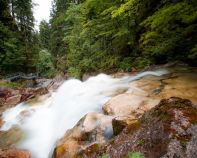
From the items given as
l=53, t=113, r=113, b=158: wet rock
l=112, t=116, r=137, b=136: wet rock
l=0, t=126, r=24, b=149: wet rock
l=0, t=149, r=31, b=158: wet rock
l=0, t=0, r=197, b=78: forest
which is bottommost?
Answer: l=0, t=126, r=24, b=149: wet rock

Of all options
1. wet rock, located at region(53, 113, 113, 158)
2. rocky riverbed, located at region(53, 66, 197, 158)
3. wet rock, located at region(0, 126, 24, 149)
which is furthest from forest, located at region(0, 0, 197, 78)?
wet rock, located at region(0, 126, 24, 149)

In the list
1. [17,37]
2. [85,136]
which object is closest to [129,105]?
[85,136]

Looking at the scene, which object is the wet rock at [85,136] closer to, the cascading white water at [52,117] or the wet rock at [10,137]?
the cascading white water at [52,117]

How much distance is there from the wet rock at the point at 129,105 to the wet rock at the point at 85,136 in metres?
0.38

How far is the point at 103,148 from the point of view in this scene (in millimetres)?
A: 4852

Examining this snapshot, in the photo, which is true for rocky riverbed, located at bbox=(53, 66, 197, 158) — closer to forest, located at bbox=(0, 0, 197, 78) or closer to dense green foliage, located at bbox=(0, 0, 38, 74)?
forest, located at bbox=(0, 0, 197, 78)

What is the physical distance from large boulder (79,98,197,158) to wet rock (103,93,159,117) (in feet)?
4.84

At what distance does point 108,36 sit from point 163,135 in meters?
14.4

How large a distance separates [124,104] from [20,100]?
8084mm

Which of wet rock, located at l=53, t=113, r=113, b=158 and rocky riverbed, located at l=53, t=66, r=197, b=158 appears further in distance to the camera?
wet rock, located at l=53, t=113, r=113, b=158

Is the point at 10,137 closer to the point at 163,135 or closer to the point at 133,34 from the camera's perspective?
the point at 163,135

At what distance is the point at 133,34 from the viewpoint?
47.1ft

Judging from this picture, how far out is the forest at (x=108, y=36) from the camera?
30.4 ft

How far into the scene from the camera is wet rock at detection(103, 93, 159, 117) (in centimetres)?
644
